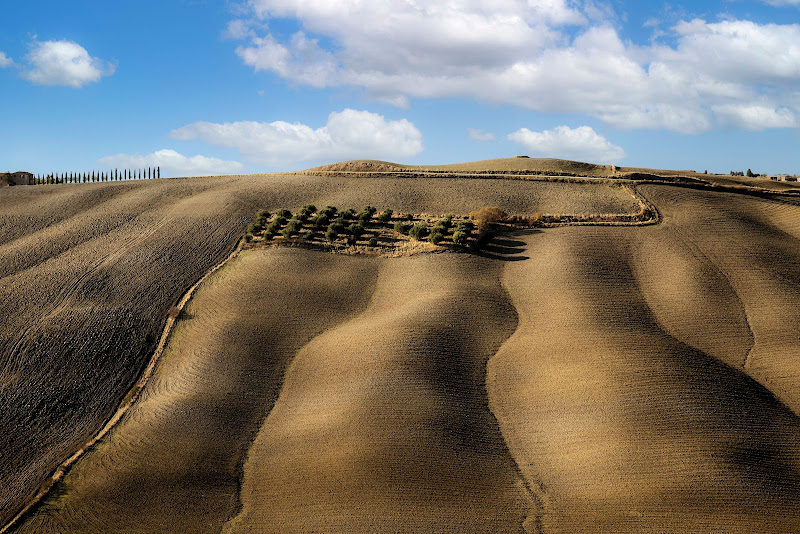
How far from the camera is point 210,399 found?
120ft

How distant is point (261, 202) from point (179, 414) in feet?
108

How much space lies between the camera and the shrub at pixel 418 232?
55.3m

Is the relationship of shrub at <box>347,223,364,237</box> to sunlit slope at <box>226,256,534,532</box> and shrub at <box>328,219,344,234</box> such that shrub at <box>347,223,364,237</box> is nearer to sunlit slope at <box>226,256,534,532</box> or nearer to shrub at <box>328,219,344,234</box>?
shrub at <box>328,219,344,234</box>

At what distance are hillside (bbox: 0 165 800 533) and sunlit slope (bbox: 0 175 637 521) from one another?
21 centimetres

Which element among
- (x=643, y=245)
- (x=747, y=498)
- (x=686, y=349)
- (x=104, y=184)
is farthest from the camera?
(x=104, y=184)

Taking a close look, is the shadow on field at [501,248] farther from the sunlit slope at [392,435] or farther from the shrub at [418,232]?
the sunlit slope at [392,435]

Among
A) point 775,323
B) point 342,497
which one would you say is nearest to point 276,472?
point 342,497

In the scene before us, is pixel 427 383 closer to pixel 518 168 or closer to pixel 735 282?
pixel 735 282

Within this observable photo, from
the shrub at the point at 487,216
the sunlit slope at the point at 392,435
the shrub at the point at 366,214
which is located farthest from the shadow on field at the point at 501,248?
the shrub at the point at 366,214

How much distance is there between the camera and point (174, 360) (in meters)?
40.7

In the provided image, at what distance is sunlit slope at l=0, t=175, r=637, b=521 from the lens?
36031mm

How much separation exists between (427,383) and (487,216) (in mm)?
24550

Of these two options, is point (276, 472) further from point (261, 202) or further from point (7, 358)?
point (261, 202)

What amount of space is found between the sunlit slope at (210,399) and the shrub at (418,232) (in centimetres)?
460
